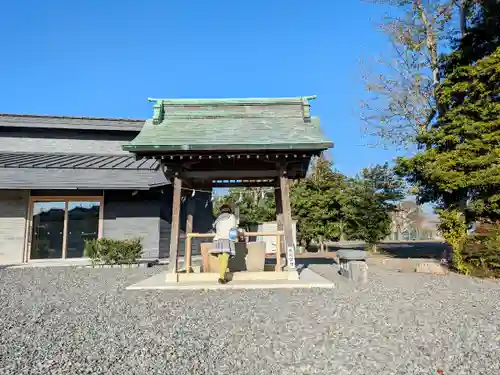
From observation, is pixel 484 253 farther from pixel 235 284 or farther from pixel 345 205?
pixel 345 205

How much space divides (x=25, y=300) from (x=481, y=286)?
8.36 meters

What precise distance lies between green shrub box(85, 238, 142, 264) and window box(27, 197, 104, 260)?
5.50ft

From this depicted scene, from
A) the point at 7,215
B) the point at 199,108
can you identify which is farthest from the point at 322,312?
the point at 7,215

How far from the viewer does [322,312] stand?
14.2 feet

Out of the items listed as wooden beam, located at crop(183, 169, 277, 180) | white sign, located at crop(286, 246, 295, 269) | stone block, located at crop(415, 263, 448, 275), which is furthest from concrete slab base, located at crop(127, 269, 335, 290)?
stone block, located at crop(415, 263, 448, 275)

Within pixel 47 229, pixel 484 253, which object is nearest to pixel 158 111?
pixel 47 229

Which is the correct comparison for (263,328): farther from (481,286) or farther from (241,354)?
(481,286)

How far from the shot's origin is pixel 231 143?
6.22 meters

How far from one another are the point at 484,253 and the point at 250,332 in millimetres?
7220

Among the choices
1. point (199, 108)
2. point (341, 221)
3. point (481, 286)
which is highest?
point (199, 108)

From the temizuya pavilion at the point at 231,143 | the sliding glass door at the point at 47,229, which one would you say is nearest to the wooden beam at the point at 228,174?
the temizuya pavilion at the point at 231,143

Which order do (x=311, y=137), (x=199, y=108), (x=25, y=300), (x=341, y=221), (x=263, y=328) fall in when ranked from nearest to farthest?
(x=263, y=328) < (x=25, y=300) < (x=311, y=137) < (x=199, y=108) < (x=341, y=221)

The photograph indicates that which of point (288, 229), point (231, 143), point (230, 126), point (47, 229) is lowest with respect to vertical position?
point (288, 229)

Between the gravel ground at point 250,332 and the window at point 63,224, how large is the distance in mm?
5867
